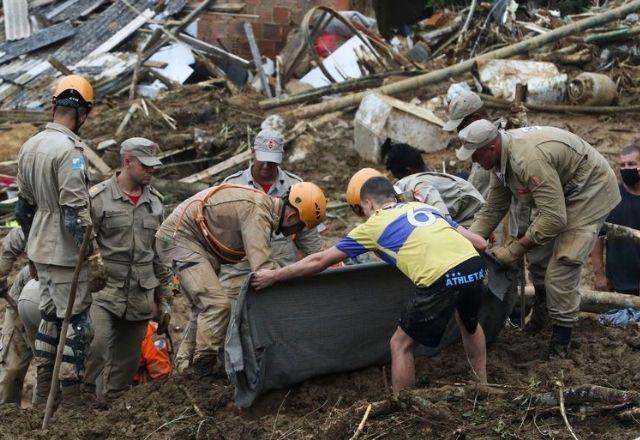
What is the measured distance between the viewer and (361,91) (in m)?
14.0

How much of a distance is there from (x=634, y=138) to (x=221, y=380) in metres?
6.66

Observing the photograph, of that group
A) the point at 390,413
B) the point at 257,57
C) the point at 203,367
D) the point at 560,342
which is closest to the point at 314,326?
the point at 203,367

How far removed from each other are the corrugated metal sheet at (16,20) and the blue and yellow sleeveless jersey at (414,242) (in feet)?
41.3

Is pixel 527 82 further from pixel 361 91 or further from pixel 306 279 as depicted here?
pixel 306 279

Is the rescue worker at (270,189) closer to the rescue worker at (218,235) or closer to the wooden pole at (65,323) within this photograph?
the rescue worker at (218,235)

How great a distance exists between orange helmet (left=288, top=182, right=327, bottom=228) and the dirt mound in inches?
43.3

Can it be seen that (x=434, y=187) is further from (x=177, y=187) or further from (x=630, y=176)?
(x=177, y=187)

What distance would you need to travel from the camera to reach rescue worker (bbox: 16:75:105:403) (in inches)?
276

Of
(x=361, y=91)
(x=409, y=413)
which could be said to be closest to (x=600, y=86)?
(x=361, y=91)

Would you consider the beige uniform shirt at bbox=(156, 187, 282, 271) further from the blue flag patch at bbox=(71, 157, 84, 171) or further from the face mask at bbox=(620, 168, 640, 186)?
the face mask at bbox=(620, 168, 640, 186)

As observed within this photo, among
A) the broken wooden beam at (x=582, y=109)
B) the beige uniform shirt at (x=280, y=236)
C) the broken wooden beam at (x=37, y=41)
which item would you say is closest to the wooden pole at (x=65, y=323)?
the beige uniform shirt at (x=280, y=236)

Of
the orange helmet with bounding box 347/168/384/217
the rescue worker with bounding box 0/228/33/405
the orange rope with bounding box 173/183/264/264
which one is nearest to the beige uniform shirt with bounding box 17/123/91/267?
the orange rope with bounding box 173/183/264/264

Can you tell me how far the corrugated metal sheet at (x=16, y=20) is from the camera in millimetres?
17312

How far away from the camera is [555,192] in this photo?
6805 mm
